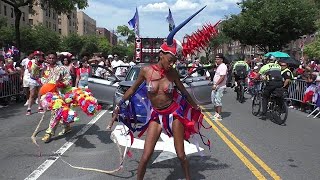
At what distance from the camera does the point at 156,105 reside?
4.98 m

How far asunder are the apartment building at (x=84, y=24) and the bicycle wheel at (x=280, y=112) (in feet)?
386

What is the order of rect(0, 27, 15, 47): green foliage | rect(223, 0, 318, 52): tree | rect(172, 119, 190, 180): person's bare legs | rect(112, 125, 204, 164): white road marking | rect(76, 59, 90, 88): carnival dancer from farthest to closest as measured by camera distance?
rect(0, 27, 15, 47): green foliage
rect(223, 0, 318, 52): tree
rect(76, 59, 90, 88): carnival dancer
rect(112, 125, 204, 164): white road marking
rect(172, 119, 190, 180): person's bare legs

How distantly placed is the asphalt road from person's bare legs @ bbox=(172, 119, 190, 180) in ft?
2.09

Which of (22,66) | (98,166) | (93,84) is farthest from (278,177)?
(22,66)

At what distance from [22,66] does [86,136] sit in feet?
29.0

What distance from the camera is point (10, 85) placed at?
48.0 feet

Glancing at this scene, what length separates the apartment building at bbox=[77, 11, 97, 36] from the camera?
12538 centimetres

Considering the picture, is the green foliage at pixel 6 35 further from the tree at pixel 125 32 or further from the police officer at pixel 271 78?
the tree at pixel 125 32

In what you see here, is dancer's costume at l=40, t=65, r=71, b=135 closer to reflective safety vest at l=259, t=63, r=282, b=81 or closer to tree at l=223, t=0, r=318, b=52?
reflective safety vest at l=259, t=63, r=282, b=81

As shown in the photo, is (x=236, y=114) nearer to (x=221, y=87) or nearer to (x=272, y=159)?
(x=221, y=87)

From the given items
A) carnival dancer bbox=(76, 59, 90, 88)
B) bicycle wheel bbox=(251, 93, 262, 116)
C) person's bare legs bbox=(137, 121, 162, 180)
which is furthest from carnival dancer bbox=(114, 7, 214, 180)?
carnival dancer bbox=(76, 59, 90, 88)

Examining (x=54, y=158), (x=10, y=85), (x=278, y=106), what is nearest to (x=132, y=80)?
(x=278, y=106)

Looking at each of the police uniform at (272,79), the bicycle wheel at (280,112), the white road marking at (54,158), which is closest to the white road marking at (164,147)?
the white road marking at (54,158)

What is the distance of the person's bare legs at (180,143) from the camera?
16.1 feet
